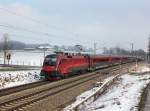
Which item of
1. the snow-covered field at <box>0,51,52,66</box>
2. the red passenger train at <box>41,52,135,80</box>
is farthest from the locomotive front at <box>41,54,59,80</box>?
the snow-covered field at <box>0,51,52,66</box>

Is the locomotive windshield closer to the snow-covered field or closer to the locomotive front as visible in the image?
the locomotive front

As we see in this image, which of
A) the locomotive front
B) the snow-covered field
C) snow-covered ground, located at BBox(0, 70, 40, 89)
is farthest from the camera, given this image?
the snow-covered field

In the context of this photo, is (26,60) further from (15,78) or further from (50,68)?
(15,78)

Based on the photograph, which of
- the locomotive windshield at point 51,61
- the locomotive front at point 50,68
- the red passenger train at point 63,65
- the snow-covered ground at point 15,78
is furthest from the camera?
the locomotive windshield at point 51,61

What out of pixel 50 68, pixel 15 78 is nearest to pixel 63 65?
pixel 50 68

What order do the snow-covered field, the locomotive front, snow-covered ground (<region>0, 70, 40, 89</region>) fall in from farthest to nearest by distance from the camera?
the snow-covered field, the locomotive front, snow-covered ground (<region>0, 70, 40, 89</region>)

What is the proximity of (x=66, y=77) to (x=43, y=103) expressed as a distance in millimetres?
21788

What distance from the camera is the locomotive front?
40656mm

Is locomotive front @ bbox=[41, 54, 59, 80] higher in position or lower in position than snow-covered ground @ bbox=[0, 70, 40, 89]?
higher

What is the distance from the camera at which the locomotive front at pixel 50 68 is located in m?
40.7

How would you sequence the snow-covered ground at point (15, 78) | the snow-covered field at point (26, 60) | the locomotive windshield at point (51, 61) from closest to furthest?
the snow-covered ground at point (15, 78)
the locomotive windshield at point (51, 61)
the snow-covered field at point (26, 60)

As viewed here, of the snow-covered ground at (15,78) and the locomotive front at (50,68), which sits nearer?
the snow-covered ground at (15,78)

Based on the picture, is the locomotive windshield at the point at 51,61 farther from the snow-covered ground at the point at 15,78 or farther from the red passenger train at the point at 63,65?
the snow-covered ground at the point at 15,78

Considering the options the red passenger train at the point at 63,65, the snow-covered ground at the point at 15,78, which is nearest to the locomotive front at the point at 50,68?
the red passenger train at the point at 63,65
